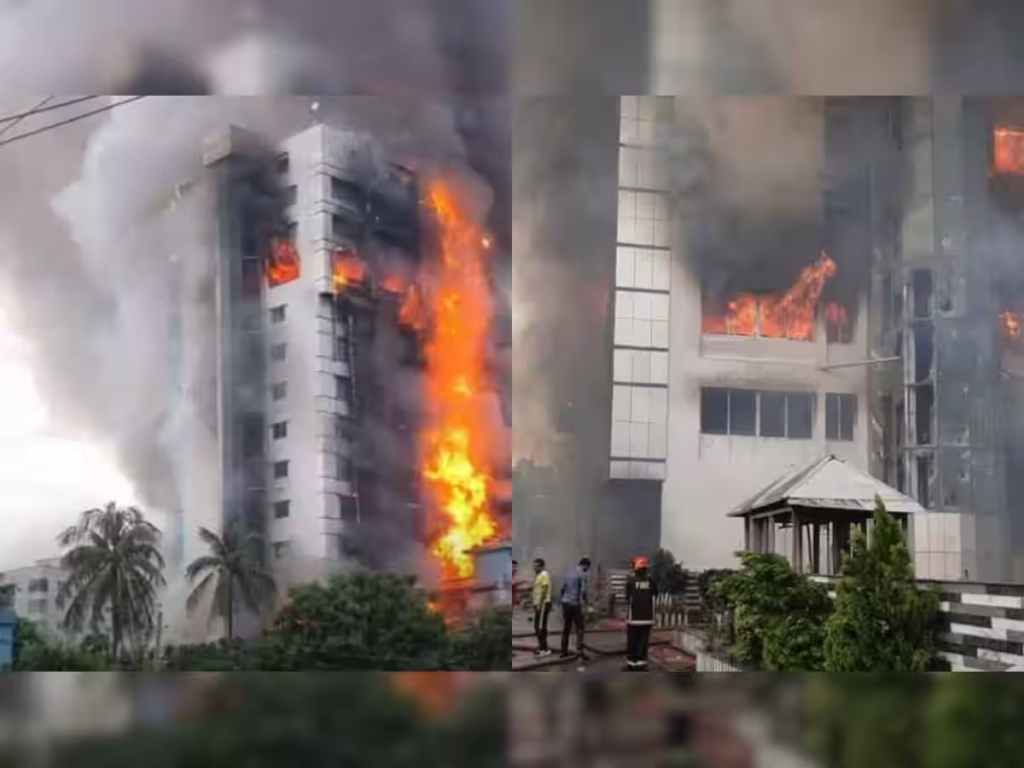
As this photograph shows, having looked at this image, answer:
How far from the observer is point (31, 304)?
7230 millimetres

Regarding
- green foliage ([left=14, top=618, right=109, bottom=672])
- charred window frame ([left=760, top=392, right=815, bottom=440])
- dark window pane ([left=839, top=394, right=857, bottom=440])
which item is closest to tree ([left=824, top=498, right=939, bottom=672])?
dark window pane ([left=839, top=394, right=857, bottom=440])

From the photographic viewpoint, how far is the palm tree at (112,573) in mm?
7125

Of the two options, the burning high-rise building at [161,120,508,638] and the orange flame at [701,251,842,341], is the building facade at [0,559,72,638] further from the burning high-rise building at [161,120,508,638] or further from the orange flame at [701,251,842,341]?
the orange flame at [701,251,842,341]

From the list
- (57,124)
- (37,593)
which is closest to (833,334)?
(57,124)

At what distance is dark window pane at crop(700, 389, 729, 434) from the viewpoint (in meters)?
7.10

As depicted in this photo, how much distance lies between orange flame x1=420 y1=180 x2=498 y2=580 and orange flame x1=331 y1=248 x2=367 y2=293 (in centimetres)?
33

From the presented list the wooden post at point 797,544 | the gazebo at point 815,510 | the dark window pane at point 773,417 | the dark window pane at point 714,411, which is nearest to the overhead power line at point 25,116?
the dark window pane at point 714,411

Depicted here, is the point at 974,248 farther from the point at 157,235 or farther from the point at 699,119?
the point at 157,235

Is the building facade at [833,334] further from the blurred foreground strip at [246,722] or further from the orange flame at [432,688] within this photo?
the blurred foreground strip at [246,722]

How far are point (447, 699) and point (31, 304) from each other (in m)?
2.79

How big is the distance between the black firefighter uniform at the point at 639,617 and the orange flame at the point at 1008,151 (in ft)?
8.63

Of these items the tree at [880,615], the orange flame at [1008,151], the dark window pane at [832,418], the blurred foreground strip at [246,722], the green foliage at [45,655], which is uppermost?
the orange flame at [1008,151]

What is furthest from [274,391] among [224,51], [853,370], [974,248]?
[974,248]

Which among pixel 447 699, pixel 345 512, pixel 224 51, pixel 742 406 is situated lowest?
pixel 447 699
